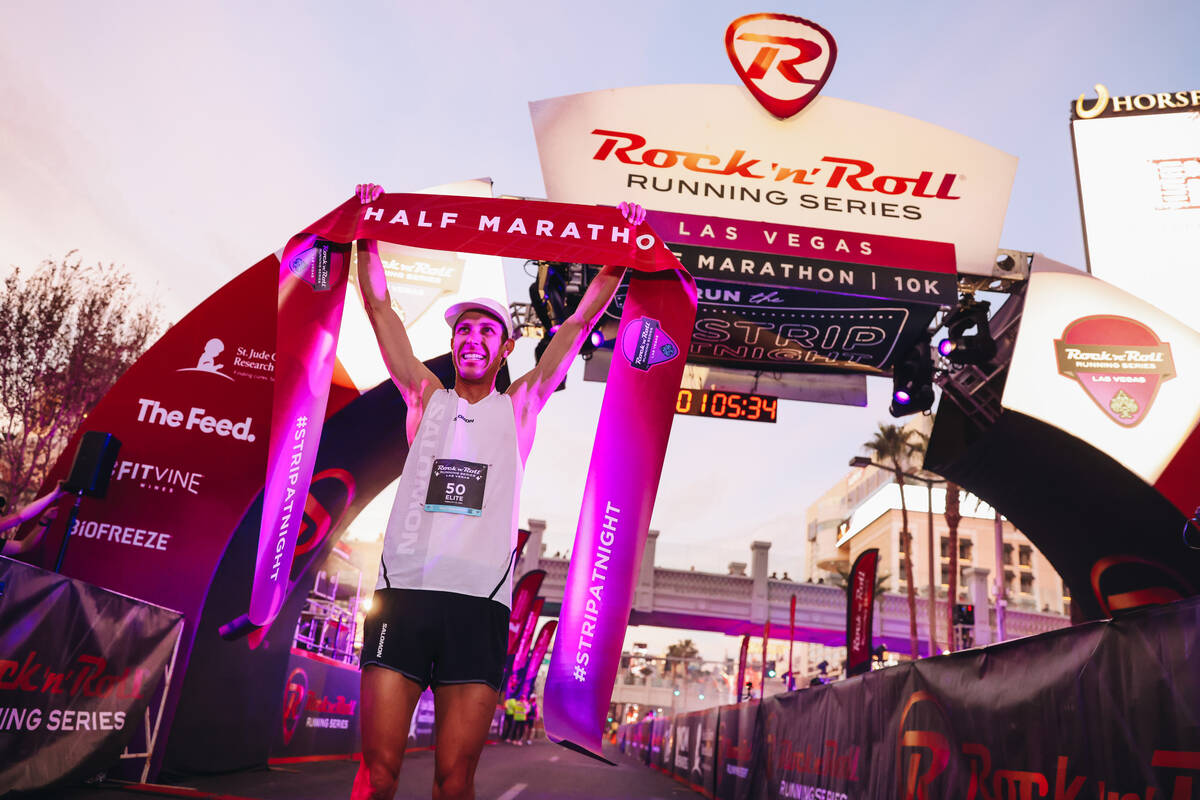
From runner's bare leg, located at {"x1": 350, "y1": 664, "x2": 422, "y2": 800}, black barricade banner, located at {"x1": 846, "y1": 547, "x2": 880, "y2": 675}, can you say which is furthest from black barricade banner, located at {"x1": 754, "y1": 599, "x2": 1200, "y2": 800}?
black barricade banner, located at {"x1": 846, "y1": 547, "x2": 880, "y2": 675}

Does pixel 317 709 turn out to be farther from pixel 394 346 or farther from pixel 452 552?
pixel 452 552

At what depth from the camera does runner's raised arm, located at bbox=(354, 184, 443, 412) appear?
3547 mm

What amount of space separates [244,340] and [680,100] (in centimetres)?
637

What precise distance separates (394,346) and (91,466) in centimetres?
535

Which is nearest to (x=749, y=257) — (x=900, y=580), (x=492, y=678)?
(x=492, y=678)

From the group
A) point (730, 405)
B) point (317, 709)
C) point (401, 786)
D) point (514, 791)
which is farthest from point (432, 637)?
point (317, 709)

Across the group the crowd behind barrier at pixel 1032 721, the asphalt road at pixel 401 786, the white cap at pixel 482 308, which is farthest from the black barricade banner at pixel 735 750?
the white cap at pixel 482 308

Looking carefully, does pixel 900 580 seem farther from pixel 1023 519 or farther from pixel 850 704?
pixel 850 704

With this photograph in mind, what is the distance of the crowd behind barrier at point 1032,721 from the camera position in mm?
2932

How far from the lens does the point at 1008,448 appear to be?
12.7m

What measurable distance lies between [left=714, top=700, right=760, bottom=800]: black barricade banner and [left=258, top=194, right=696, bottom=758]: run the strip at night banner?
6780 mm

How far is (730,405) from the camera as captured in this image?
12.7m

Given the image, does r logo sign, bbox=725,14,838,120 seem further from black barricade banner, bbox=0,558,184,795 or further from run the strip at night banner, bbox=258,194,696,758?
black barricade banner, bbox=0,558,184,795

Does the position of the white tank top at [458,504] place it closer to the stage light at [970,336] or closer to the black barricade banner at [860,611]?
the black barricade banner at [860,611]
